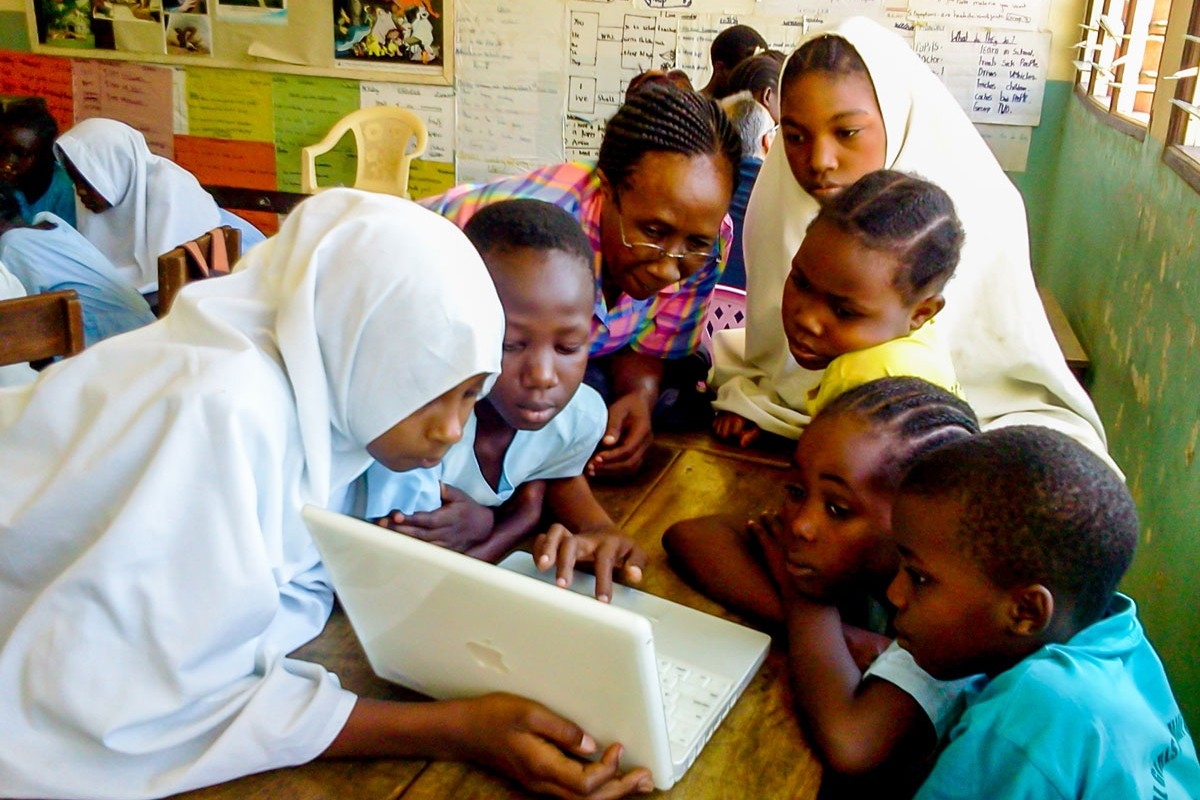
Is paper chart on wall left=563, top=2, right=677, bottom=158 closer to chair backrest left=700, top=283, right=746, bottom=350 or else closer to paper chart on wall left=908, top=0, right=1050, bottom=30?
paper chart on wall left=908, top=0, right=1050, bottom=30

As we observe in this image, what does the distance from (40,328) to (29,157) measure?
88.8 inches

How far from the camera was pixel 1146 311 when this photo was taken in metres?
2.06

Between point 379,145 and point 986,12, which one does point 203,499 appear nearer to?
point 986,12

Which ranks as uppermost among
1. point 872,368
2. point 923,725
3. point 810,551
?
point 872,368

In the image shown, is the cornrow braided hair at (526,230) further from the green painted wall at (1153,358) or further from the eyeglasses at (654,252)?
the green painted wall at (1153,358)

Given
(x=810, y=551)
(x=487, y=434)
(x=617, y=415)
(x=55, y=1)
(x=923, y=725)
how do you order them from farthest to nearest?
(x=55, y=1), (x=617, y=415), (x=487, y=434), (x=810, y=551), (x=923, y=725)

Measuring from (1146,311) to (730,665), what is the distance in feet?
4.89

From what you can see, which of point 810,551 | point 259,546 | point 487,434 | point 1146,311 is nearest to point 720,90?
point 1146,311

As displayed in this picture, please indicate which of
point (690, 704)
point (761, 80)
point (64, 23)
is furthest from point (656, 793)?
point (64, 23)

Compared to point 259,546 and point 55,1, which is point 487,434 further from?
point 55,1

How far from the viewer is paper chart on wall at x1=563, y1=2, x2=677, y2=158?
436 centimetres

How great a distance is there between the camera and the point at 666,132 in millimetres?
1686

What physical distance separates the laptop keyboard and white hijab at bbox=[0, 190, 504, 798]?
0.30 meters

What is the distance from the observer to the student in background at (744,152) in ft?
8.27
